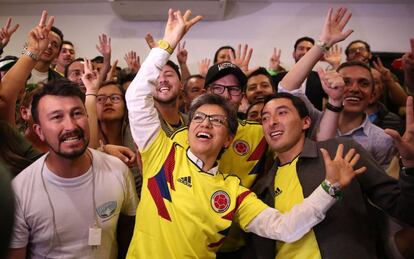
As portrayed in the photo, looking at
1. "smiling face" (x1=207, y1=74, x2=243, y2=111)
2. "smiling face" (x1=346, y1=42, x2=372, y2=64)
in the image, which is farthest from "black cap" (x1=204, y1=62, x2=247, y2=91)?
"smiling face" (x1=346, y1=42, x2=372, y2=64)

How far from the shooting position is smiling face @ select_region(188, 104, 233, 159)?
6.00ft

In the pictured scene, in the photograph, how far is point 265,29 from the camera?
5719mm

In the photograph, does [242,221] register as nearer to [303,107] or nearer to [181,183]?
[181,183]

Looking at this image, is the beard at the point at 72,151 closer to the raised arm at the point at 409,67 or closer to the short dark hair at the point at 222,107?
the short dark hair at the point at 222,107

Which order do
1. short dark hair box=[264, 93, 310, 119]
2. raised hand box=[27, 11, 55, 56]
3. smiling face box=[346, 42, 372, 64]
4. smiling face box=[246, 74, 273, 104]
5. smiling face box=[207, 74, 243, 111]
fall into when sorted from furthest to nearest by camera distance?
smiling face box=[346, 42, 372, 64] → smiling face box=[246, 74, 273, 104] → smiling face box=[207, 74, 243, 111] → raised hand box=[27, 11, 55, 56] → short dark hair box=[264, 93, 310, 119]

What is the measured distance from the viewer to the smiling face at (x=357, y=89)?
8.11ft

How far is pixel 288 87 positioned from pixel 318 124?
29 cm

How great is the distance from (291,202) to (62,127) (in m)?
1.09

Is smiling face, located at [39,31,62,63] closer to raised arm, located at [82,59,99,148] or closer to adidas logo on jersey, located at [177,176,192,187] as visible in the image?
raised arm, located at [82,59,99,148]

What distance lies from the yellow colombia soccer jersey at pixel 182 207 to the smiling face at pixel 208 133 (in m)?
0.08

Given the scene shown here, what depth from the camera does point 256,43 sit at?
570 centimetres

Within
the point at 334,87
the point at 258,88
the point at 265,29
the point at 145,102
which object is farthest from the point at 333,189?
the point at 265,29

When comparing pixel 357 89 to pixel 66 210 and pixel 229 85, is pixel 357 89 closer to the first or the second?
pixel 229 85

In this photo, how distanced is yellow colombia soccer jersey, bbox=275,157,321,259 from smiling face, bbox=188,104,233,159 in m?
0.34
